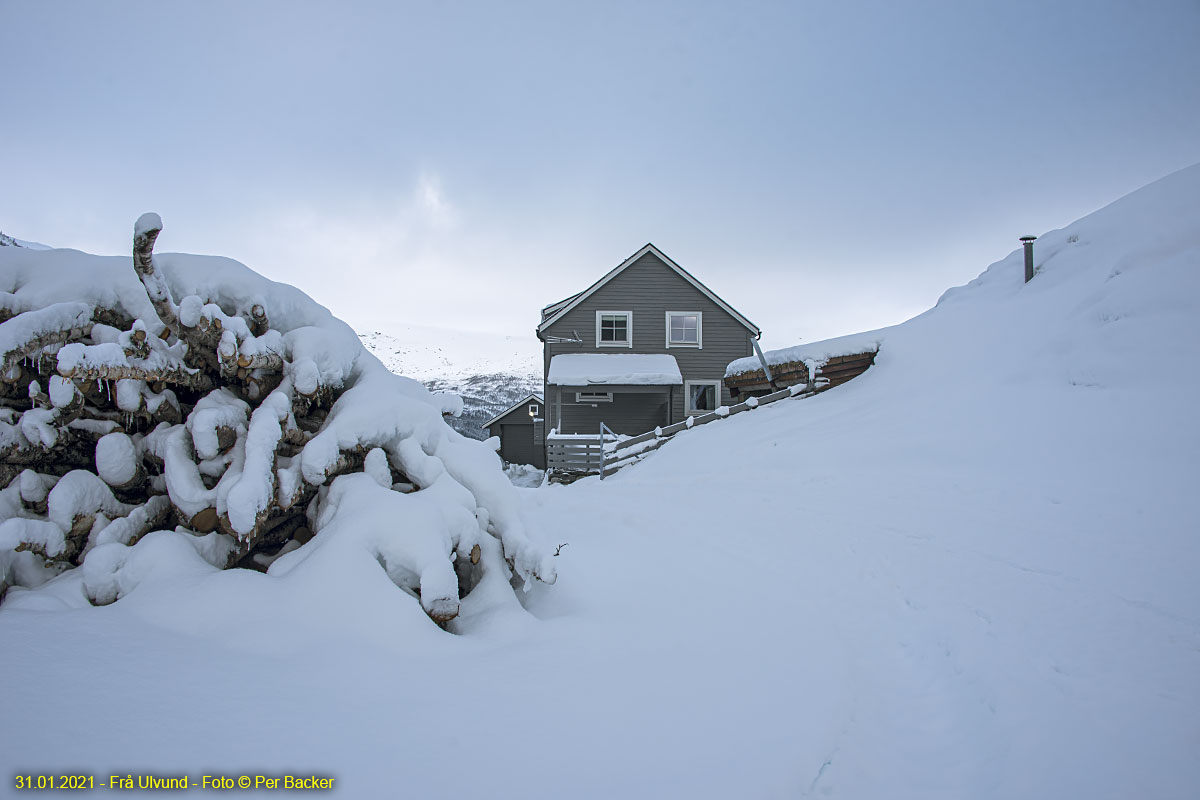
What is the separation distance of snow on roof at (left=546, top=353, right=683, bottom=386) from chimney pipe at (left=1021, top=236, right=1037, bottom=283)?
9.83 meters

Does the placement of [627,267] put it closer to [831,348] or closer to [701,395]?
[701,395]

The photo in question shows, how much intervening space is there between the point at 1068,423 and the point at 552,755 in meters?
7.49

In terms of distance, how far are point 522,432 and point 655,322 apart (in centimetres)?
1148

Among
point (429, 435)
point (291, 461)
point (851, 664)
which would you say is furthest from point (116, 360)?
point (851, 664)

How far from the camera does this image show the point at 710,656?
2902mm

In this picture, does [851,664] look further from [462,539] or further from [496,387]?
[496,387]

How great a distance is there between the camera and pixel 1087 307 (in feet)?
28.1

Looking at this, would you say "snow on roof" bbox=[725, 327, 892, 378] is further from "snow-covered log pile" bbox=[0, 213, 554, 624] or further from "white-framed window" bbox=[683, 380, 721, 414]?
"snow-covered log pile" bbox=[0, 213, 554, 624]

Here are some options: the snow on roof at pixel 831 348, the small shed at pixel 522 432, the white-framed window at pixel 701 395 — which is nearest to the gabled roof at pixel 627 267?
the white-framed window at pixel 701 395

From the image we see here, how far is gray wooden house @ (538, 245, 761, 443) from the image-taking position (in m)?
19.6

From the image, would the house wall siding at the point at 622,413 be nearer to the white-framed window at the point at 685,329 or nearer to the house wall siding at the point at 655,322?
the house wall siding at the point at 655,322

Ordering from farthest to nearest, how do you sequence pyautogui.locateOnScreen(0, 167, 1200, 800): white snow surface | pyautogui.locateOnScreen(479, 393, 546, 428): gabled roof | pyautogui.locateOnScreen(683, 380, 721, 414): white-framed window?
pyautogui.locateOnScreen(479, 393, 546, 428): gabled roof → pyautogui.locateOnScreen(683, 380, 721, 414): white-framed window → pyautogui.locateOnScreen(0, 167, 1200, 800): white snow surface

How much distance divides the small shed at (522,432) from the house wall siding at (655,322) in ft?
26.8

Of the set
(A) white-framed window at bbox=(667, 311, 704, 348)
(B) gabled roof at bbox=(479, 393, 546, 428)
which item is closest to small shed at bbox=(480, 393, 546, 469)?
(B) gabled roof at bbox=(479, 393, 546, 428)
